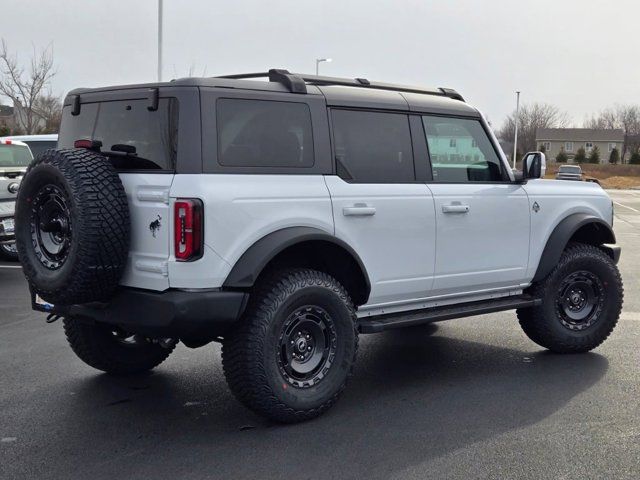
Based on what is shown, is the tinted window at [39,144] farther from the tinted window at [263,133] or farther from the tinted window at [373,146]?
the tinted window at [263,133]

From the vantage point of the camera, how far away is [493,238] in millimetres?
5934

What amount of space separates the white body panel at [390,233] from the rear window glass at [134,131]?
1.08 m

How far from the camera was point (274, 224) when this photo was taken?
461 centimetres

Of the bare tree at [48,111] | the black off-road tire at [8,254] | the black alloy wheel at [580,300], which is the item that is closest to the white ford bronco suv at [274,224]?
the black alloy wheel at [580,300]

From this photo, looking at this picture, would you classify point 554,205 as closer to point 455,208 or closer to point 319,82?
point 455,208

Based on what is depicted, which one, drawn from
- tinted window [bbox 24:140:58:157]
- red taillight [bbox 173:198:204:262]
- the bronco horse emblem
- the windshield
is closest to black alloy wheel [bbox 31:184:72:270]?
the bronco horse emblem

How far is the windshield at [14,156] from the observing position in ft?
38.0

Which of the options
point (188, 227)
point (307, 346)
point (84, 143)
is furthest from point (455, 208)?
point (84, 143)

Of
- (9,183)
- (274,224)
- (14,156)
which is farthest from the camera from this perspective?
(14,156)

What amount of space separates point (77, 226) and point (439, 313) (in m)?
2.64

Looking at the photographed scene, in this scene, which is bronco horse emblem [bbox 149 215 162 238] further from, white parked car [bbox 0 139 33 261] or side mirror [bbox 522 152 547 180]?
white parked car [bbox 0 139 33 261]

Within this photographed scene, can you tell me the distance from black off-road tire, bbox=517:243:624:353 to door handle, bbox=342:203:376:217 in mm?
2005

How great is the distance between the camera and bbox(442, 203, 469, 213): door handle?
219 inches

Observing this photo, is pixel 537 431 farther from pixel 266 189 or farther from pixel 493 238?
pixel 266 189
